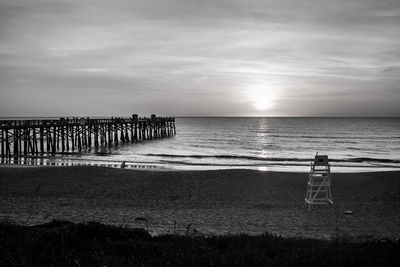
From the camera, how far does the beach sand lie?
32.2 feet

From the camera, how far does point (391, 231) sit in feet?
30.7

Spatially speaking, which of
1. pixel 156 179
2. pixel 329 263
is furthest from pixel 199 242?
pixel 156 179

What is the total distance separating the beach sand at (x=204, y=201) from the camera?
9.82m

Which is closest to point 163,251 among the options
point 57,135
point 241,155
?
point 241,155

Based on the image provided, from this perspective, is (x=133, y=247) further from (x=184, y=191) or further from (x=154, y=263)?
(x=184, y=191)

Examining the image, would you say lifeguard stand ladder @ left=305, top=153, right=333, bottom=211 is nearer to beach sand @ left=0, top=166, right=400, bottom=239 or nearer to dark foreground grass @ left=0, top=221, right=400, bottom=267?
beach sand @ left=0, top=166, right=400, bottom=239

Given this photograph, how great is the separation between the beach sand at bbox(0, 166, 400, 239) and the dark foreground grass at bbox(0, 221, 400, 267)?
125cm

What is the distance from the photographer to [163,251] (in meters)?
5.05

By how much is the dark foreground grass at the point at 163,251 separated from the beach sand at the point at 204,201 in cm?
125

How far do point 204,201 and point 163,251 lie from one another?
8.99 meters

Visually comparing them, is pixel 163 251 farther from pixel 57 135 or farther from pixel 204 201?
pixel 57 135

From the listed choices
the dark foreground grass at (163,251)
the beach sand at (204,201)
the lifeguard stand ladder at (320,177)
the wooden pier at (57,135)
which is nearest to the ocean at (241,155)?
the wooden pier at (57,135)

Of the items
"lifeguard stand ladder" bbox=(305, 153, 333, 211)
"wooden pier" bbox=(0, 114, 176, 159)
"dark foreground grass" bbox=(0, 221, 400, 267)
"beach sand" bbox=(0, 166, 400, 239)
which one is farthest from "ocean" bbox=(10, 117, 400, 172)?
"dark foreground grass" bbox=(0, 221, 400, 267)

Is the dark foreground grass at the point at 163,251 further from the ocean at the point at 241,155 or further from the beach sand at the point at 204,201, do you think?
the ocean at the point at 241,155
